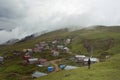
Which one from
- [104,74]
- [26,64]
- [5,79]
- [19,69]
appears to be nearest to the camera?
[104,74]

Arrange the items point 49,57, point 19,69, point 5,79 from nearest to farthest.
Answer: point 5,79, point 19,69, point 49,57

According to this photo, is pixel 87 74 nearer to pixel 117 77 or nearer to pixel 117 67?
→ pixel 117 77

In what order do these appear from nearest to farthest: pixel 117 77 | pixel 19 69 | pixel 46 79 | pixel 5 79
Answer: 1. pixel 117 77
2. pixel 46 79
3. pixel 5 79
4. pixel 19 69

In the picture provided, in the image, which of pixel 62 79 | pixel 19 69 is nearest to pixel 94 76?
pixel 62 79

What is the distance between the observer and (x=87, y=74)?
6119cm

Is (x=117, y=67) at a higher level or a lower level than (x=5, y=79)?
higher

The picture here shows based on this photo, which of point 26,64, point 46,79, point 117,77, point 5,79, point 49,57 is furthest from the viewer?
point 49,57

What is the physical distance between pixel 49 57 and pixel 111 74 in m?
131

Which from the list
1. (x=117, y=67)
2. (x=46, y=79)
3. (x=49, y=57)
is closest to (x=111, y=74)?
(x=117, y=67)

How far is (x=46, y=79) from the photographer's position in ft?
226

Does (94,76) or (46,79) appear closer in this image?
(94,76)

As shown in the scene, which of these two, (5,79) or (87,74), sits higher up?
(87,74)

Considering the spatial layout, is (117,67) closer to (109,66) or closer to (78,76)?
(109,66)

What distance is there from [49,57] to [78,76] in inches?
5060
